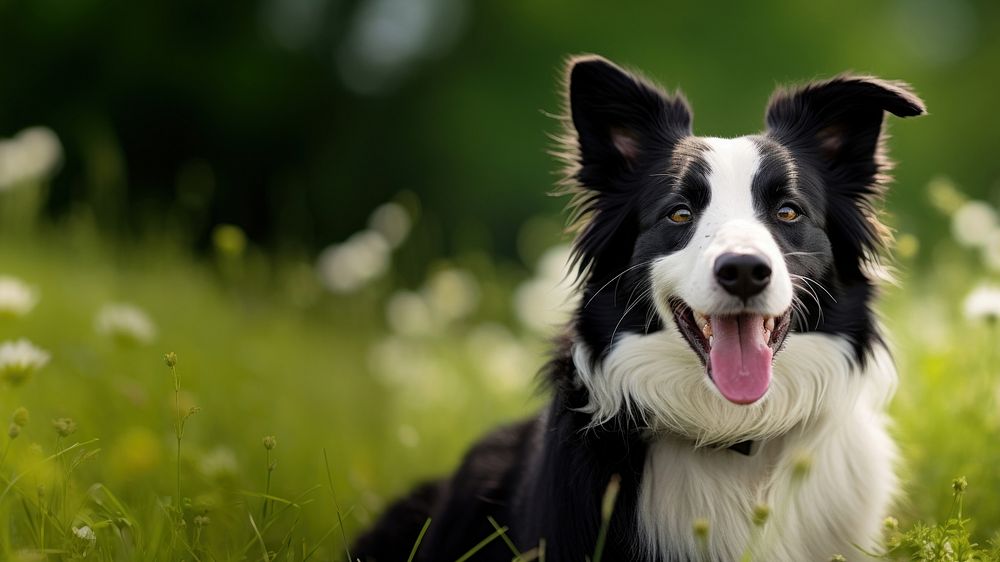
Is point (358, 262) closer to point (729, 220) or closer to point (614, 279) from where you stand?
point (614, 279)

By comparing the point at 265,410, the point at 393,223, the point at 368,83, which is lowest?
the point at 265,410

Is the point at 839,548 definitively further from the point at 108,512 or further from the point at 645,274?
the point at 108,512

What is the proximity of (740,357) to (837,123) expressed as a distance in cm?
110

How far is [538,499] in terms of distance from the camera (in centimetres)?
339

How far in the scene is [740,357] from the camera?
3105 mm

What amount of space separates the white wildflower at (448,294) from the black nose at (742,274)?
3.47 metres

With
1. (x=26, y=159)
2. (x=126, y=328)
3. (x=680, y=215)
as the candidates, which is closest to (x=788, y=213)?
(x=680, y=215)

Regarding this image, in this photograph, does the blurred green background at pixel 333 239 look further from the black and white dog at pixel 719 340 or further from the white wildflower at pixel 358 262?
the black and white dog at pixel 719 340

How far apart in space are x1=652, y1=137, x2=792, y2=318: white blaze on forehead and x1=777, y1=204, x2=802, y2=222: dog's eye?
10 cm

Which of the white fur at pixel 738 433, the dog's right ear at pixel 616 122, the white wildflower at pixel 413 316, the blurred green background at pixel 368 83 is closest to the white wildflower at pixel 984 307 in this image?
the white fur at pixel 738 433

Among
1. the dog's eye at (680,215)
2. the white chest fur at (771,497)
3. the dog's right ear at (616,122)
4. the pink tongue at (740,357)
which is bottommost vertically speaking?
the white chest fur at (771,497)

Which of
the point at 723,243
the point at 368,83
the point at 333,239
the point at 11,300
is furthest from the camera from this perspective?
the point at 368,83

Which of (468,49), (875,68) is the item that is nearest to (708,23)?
(875,68)

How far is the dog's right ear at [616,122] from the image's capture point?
3.63 metres
